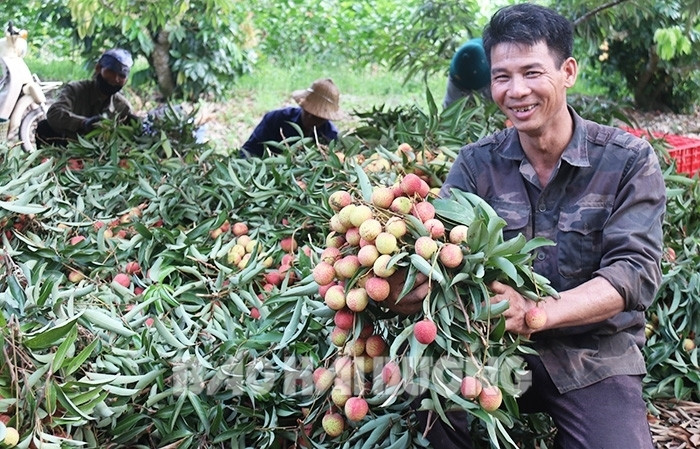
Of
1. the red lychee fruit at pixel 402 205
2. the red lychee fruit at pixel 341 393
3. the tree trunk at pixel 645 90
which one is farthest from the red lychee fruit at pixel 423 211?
the tree trunk at pixel 645 90

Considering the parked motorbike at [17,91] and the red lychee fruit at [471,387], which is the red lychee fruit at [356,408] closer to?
the red lychee fruit at [471,387]

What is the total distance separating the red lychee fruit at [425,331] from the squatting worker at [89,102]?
2.73 m

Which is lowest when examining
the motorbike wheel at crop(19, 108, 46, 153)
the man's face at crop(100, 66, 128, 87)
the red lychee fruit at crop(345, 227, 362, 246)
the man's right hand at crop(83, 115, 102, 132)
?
the motorbike wheel at crop(19, 108, 46, 153)

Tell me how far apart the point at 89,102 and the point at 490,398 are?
3.42 m

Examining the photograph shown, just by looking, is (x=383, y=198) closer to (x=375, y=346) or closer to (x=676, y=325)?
(x=375, y=346)

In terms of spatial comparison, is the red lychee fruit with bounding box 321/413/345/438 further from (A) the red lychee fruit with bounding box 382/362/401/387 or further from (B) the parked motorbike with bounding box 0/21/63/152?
(B) the parked motorbike with bounding box 0/21/63/152

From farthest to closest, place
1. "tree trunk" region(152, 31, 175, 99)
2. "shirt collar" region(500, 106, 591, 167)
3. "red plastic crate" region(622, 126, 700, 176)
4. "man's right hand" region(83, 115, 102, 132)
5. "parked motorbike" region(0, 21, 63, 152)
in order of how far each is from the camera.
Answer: "tree trunk" region(152, 31, 175, 99)
"parked motorbike" region(0, 21, 63, 152)
"man's right hand" region(83, 115, 102, 132)
"red plastic crate" region(622, 126, 700, 176)
"shirt collar" region(500, 106, 591, 167)

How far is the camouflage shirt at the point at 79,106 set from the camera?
12.0 ft

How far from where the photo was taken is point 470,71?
140 inches

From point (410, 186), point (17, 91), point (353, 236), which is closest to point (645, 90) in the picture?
point (17, 91)

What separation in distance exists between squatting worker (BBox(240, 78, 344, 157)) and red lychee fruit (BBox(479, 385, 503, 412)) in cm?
209

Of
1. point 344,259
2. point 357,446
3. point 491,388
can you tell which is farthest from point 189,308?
point 491,388

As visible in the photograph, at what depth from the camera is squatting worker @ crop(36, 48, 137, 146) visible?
3664mm

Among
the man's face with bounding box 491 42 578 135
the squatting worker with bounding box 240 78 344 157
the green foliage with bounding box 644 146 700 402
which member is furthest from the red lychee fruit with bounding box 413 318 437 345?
the squatting worker with bounding box 240 78 344 157
